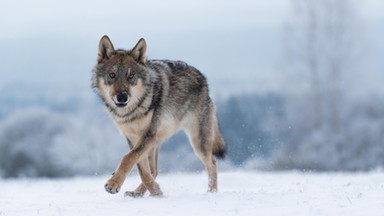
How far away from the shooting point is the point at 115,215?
6773mm

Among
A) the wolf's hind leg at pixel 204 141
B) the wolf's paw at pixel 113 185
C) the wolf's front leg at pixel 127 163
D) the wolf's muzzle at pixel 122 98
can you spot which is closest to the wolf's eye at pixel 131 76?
the wolf's muzzle at pixel 122 98

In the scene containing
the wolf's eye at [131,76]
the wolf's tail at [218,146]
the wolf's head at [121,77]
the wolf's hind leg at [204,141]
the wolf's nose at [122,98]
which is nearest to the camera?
the wolf's nose at [122,98]

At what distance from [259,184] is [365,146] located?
20203 mm

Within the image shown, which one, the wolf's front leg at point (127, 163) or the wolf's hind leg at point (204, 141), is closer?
the wolf's front leg at point (127, 163)

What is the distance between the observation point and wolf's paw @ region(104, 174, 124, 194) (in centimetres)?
764

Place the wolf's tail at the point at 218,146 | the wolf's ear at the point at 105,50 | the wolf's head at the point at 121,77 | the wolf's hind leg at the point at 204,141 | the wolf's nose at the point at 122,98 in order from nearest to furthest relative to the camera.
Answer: the wolf's nose at the point at 122,98 → the wolf's head at the point at 121,77 → the wolf's ear at the point at 105,50 → the wolf's hind leg at the point at 204,141 → the wolf's tail at the point at 218,146

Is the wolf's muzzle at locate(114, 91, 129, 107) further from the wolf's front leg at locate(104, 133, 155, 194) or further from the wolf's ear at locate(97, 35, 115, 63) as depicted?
the wolf's ear at locate(97, 35, 115, 63)

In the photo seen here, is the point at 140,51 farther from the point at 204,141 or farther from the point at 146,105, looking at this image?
the point at 204,141

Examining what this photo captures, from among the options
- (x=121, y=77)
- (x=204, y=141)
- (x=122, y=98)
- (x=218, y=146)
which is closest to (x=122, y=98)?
(x=122, y=98)

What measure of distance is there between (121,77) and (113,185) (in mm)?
1298

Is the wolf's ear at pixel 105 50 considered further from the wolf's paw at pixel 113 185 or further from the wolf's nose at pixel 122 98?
the wolf's paw at pixel 113 185

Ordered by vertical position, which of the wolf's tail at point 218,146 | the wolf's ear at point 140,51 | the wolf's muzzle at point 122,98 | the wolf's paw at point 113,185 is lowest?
the wolf's tail at point 218,146

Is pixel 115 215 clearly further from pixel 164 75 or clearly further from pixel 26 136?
pixel 26 136

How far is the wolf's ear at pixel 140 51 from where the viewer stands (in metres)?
8.38
